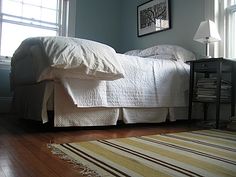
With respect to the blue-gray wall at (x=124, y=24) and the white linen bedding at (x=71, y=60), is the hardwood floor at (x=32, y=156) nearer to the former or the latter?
the white linen bedding at (x=71, y=60)

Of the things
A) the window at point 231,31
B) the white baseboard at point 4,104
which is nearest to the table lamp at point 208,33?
the window at point 231,31

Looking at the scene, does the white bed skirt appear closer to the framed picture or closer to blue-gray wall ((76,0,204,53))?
blue-gray wall ((76,0,204,53))

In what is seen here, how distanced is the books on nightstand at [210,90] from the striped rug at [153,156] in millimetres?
815

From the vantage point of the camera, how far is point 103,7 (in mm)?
4148

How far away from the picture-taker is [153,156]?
1.15m

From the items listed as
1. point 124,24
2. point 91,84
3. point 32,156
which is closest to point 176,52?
point 91,84

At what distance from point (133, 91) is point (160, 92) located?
32 centimetres

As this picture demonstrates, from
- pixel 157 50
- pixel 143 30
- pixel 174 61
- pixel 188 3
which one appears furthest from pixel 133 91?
pixel 143 30

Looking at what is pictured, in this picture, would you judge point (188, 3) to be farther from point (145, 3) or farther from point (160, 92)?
point (160, 92)

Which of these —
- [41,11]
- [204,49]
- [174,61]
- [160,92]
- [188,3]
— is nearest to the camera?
[160,92]

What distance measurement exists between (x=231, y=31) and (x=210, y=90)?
86cm

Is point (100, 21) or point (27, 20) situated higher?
point (100, 21)

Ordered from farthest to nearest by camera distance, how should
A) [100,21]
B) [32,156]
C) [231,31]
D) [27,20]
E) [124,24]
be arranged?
[124,24] → [100,21] → [27,20] → [231,31] → [32,156]

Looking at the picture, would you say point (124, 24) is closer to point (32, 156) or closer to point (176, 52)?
point (176, 52)
